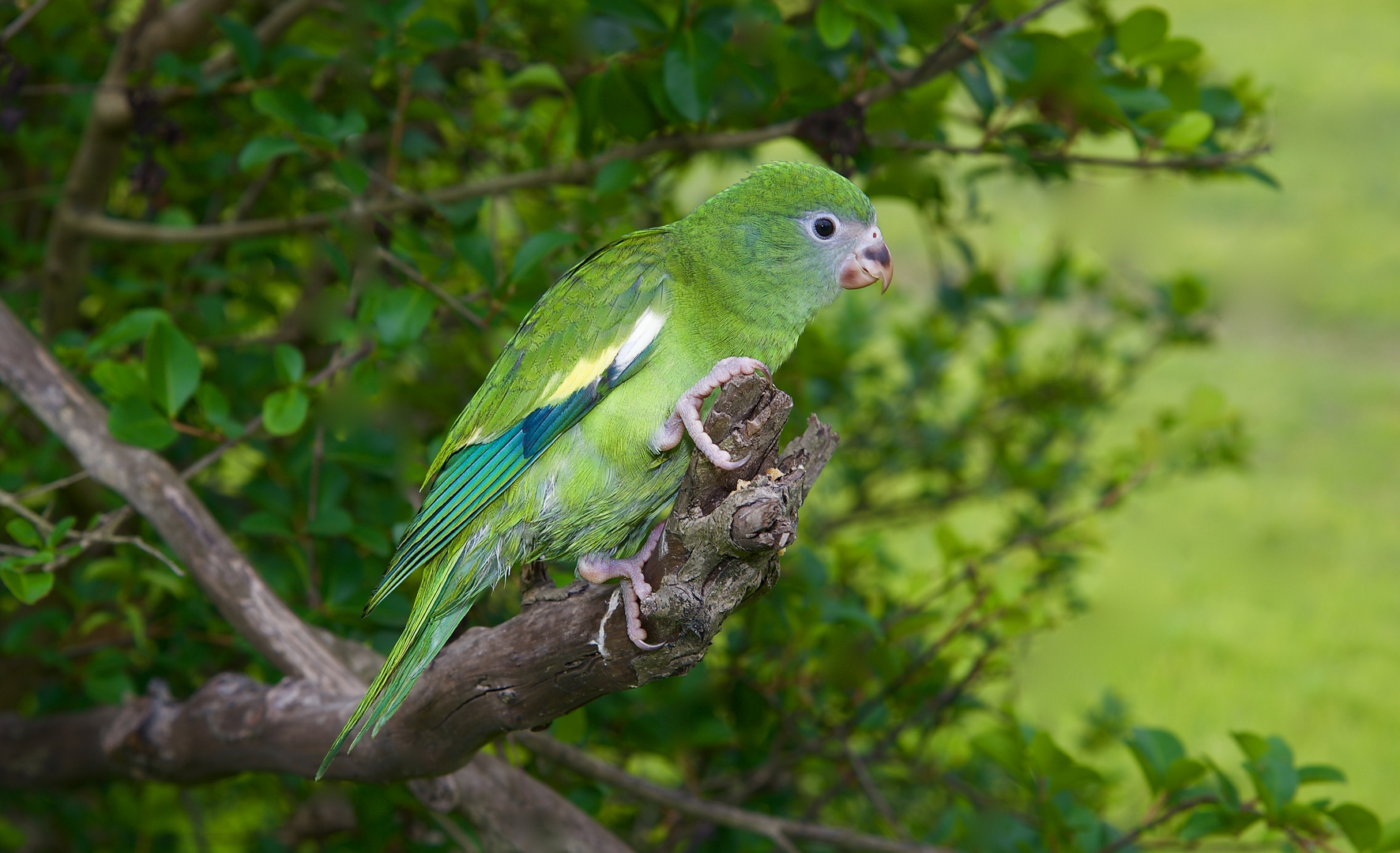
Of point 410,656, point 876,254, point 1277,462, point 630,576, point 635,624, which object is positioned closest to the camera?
point 635,624

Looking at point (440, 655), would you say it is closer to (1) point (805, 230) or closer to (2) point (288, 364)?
(2) point (288, 364)

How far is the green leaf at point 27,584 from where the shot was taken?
161 centimetres

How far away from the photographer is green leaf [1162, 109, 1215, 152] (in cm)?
198

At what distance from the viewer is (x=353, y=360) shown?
2.05 metres

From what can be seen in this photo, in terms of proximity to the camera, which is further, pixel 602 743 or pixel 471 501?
pixel 602 743

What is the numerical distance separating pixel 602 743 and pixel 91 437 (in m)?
1.30

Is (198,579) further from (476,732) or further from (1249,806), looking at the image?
(1249,806)

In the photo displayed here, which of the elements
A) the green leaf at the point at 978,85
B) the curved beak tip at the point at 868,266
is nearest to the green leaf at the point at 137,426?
the curved beak tip at the point at 868,266

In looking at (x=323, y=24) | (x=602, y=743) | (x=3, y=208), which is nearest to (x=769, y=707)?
(x=602, y=743)

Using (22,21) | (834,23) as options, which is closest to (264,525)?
(22,21)

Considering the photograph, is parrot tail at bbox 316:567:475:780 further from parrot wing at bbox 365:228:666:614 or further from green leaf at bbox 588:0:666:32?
green leaf at bbox 588:0:666:32

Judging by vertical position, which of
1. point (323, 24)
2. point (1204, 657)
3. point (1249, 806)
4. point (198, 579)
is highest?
point (323, 24)

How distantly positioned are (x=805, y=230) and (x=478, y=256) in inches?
24.9

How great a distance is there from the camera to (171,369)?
73.8 inches
